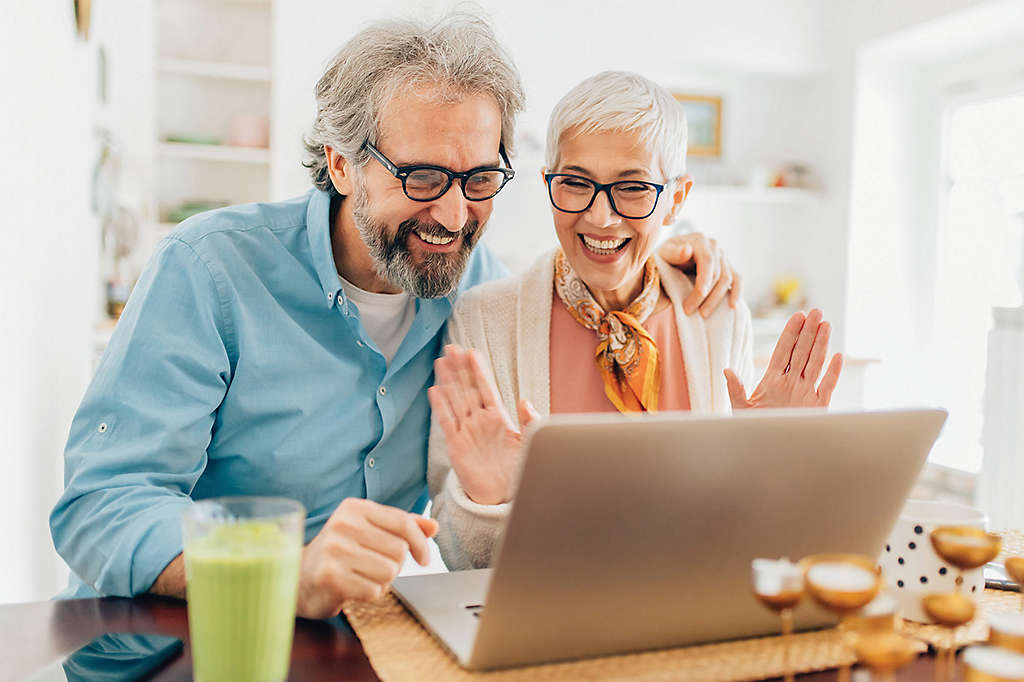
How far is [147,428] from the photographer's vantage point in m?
1.12

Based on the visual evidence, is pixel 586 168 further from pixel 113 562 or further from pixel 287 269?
pixel 113 562

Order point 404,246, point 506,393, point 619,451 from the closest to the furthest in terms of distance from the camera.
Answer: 1. point 619,451
2. point 404,246
3. point 506,393

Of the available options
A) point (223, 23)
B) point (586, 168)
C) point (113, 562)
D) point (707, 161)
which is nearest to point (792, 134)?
point (707, 161)

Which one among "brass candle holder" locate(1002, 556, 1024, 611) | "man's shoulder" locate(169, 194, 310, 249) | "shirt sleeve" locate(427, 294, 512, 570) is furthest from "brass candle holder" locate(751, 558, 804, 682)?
"man's shoulder" locate(169, 194, 310, 249)

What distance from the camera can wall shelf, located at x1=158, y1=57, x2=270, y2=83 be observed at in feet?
12.6

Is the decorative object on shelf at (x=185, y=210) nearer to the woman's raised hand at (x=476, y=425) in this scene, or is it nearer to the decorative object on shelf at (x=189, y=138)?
the decorative object on shelf at (x=189, y=138)

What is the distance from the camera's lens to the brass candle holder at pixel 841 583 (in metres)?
0.62

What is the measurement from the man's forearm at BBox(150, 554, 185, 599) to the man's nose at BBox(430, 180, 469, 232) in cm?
59

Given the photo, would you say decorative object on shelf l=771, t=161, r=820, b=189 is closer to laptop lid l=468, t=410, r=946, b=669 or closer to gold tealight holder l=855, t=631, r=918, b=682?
laptop lid l=468, t=410, r=946, b=669

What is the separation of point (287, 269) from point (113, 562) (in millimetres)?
534

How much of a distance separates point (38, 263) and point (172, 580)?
124 centimetres

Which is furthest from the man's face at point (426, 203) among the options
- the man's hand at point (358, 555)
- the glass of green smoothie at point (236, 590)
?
the glass of green smoothie at point (236, 590)

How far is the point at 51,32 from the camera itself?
1.96m

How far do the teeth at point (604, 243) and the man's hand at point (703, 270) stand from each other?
0.61ft
